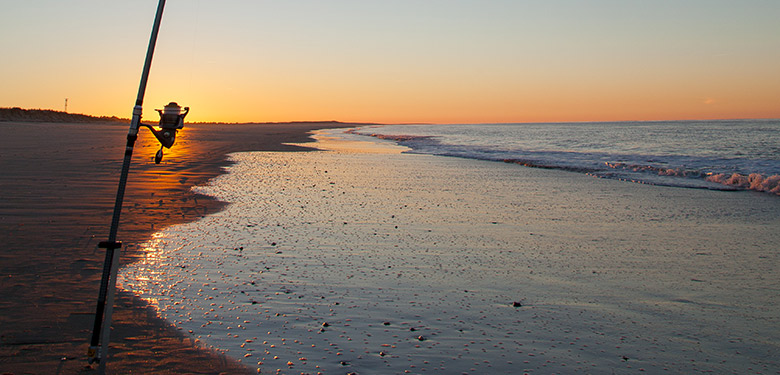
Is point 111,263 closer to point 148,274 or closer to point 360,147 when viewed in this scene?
point 148,274

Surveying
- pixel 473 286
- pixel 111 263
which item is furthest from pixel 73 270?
pixel 473 286

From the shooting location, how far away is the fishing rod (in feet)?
12.9

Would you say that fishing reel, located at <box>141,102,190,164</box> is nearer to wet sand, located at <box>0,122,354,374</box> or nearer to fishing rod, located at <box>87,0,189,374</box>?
fishing rod, located at <box>87,0,189,374</box>

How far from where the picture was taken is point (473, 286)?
623 cm

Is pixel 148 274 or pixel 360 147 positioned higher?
pixel 360 147

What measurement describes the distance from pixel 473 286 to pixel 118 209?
12.2ft

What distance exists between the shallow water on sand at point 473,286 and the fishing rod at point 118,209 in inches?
34.0

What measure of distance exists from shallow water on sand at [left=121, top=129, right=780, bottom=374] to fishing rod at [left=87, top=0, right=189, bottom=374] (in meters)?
0.86

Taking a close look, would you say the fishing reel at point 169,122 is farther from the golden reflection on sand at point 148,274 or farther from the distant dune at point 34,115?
the distant dune at point 34,115

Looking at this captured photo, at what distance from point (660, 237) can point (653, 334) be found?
4562 millimetres

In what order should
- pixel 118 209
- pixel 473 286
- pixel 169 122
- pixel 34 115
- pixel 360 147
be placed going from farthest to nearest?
1. pixel 34 115
2. pixel 360 147
3. pixel 473 286
4. pixel 169 122
5. pixel 118 209

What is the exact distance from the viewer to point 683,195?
14312mm

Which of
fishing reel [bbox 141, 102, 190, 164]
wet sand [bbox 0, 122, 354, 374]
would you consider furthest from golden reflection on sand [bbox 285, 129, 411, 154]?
fishing reel [bbox 141, 102, 190, 164]

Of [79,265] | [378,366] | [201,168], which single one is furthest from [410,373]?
[201,168]
